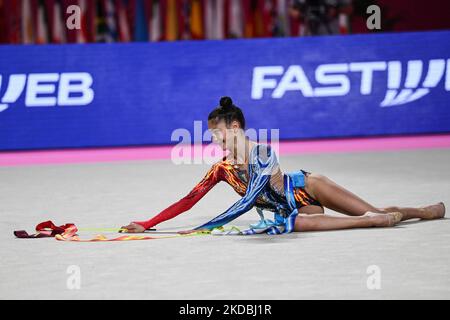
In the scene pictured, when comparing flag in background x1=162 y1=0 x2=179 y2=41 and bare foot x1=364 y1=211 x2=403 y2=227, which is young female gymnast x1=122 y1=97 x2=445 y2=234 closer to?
bare foot x1=364 y1=211 x2=403 y2=227

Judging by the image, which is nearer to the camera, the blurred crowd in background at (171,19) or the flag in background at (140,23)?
the blurred crowd in background at (171,19)

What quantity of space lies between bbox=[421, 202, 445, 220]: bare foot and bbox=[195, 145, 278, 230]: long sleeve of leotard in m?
1.31

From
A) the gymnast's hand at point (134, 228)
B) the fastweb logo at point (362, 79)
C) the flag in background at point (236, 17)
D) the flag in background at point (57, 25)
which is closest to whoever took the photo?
the gymnast's hand at point (134, 228)

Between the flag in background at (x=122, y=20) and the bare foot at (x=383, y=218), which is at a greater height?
the flag in background at (x=122, y=20)

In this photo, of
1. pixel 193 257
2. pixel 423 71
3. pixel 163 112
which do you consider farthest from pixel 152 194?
pixel 423 71

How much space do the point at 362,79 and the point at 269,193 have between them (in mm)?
6670

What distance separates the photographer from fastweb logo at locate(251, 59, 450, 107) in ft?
43.0

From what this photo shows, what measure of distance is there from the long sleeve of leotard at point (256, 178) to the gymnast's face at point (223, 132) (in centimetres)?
18

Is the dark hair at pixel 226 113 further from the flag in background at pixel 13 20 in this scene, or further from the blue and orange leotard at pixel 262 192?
the flag in background at pixel 13 20

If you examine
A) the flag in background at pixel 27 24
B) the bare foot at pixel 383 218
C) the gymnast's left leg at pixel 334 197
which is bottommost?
the bare foot at pixel 383 218

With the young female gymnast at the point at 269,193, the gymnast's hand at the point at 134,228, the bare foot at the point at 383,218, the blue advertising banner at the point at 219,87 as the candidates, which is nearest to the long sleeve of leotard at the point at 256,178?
the young female gymnast at the point at 269,193

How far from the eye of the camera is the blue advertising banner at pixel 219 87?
12.7m
